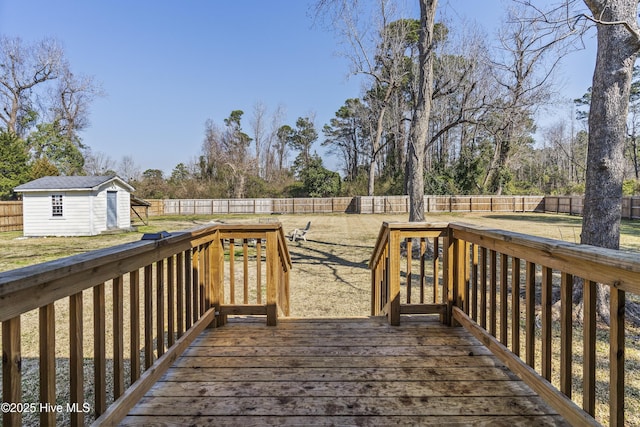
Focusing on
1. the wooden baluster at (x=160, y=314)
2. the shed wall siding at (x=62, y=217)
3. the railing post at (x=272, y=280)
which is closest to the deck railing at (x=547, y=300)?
the railing post at (x=272, y=280)

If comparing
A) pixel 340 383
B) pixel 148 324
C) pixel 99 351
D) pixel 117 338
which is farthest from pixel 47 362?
pixel 340 383

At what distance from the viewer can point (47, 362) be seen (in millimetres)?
1112

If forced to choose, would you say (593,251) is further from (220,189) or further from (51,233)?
(220,189)

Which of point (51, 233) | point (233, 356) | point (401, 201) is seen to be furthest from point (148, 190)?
point (233, 356)

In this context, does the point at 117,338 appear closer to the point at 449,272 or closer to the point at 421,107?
the point at 449,272

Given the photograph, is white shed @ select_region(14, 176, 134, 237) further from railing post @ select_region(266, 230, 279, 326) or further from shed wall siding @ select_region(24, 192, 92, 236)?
railing post @ select_region(266, 230, 279, 326)

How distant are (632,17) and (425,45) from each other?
4.79 m

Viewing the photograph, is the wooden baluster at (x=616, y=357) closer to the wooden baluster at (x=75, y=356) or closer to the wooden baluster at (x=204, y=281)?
the wooden baluster at (x=75, y=356)

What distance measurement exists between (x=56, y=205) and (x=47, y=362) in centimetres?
1606

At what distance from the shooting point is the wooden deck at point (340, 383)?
5.22 feet

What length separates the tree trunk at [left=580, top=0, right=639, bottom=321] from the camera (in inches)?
140

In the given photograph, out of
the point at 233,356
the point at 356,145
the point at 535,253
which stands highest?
the point at 356,145

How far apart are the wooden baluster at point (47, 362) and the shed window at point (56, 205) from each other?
52.3 ft

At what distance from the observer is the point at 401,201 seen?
25.5 meters
